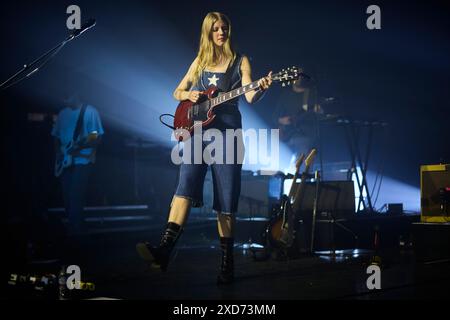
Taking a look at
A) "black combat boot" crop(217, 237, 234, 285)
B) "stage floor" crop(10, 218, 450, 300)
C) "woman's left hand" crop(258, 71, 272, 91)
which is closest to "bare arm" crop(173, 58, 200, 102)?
"woman's left hand" crop(258, 71, 272, 91)

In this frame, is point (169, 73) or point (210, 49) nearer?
point (210, 49)

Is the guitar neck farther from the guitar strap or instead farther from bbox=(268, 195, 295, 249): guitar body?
the guitar strap

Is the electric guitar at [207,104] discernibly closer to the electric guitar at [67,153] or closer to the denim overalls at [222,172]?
the denim overalls at [222,172]

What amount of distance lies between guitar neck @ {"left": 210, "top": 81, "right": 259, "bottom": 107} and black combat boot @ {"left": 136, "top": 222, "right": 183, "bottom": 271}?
985mm

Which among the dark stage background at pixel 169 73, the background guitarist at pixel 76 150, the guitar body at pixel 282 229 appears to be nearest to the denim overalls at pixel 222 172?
the guitar body at pixel 282 229

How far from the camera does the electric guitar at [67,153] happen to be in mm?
6777

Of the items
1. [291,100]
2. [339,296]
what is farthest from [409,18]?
[339,296]

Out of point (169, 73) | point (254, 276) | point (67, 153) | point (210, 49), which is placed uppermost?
point (169, 73)

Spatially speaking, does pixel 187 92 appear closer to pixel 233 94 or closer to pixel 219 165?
pixel 233 94

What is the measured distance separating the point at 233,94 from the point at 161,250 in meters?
1.27

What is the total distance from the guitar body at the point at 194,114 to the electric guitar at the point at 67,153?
294 cm

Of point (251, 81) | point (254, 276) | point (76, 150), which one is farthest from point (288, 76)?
point (76, 150)

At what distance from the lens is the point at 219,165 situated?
409cm
